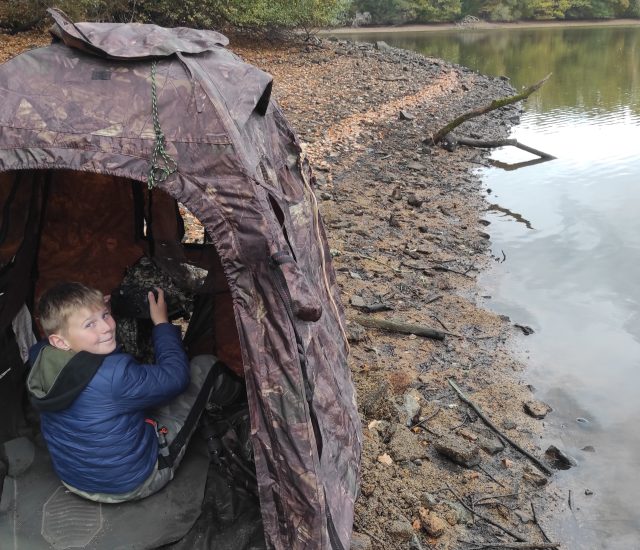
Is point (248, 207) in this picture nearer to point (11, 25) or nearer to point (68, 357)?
point (68, 357)

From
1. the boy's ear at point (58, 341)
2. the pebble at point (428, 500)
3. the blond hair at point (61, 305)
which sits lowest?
the pebble at point (428, 500)

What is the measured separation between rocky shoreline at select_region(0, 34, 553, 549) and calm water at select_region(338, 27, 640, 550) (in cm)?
31

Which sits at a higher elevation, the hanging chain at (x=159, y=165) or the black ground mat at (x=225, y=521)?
the hanging chain at (x=159, y=165)

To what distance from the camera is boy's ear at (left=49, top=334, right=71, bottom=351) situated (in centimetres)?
307

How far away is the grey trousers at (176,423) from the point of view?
134 inches

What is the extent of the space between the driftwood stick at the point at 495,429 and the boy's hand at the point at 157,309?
2.80 meters

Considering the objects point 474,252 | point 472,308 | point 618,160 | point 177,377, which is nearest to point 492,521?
point 177,377

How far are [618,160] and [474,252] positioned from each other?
298 inches

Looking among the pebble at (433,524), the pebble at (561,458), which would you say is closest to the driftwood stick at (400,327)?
the pebble at (561,458)

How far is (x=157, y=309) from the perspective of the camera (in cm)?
374

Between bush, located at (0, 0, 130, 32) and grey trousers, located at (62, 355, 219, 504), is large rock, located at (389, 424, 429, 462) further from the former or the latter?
bush, located at (0, 0, 130, 32)

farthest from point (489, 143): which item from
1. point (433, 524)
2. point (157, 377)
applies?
point (157, 377)

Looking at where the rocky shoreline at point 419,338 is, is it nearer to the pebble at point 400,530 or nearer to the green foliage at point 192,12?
the pebble at point 400,530

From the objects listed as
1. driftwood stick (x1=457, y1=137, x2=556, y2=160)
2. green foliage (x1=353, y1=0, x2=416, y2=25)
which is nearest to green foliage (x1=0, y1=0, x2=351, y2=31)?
driftwood stick (x1=457, y1=137, x2=556, y2=160)
